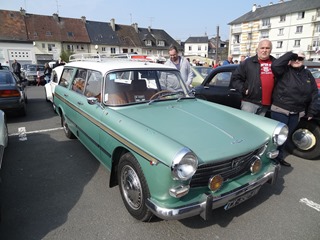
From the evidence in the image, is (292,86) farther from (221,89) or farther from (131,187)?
(131,187)

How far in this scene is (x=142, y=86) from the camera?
358cm

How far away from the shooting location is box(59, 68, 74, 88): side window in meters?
4.73

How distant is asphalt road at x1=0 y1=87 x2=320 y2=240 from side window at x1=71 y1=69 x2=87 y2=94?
127 centimetres

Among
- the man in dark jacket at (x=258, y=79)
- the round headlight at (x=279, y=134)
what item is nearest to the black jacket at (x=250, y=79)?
the man in dark jacket at (x=258, y=79)

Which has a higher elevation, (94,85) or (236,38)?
(236,38)

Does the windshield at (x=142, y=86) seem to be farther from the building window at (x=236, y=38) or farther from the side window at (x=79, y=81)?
the building window at (x=236, y=38)

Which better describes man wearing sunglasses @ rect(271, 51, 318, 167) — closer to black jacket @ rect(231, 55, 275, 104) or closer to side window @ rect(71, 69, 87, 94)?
black jacket @ rect(231, 55, 275, 104)

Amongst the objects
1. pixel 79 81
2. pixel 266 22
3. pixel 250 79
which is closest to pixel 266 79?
pixel 250 79

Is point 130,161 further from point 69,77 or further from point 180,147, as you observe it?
point 69,77

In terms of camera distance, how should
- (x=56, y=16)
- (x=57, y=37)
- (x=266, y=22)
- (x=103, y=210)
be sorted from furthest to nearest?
(x=266, y=22), (x=56, y=16), (x=57, y=37), (x=103, y=210)

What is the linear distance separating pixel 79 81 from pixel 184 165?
9.68ft

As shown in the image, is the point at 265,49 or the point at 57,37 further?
the point at 57,37

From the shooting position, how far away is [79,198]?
311cm

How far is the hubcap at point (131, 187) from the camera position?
8.31 ft
